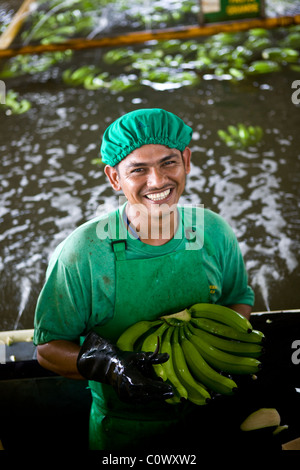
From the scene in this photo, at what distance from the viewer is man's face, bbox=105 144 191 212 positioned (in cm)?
170

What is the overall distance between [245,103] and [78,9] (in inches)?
115

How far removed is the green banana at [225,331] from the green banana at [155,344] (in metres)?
0.13

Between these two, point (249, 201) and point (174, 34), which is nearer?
point (249, 201)

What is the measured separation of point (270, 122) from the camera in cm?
412

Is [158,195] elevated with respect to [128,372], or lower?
elevated

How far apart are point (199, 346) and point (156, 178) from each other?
62 cm

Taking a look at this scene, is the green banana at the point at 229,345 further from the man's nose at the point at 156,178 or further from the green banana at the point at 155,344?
the man's nose at the point at 156,178

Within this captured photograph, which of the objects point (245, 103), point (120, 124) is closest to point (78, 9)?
point (245, 103)

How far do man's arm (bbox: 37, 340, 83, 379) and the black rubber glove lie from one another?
98 millimetres

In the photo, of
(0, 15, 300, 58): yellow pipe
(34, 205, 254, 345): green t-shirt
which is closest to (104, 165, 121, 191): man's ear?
(34, 205, 254, 345): green t-shirt

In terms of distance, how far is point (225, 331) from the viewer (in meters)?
1.83

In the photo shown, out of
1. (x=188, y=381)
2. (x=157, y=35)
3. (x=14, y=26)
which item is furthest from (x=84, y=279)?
(x=14, y=26)

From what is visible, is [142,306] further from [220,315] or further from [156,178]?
[156,178]

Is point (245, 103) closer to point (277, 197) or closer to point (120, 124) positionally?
point (277, 197)
